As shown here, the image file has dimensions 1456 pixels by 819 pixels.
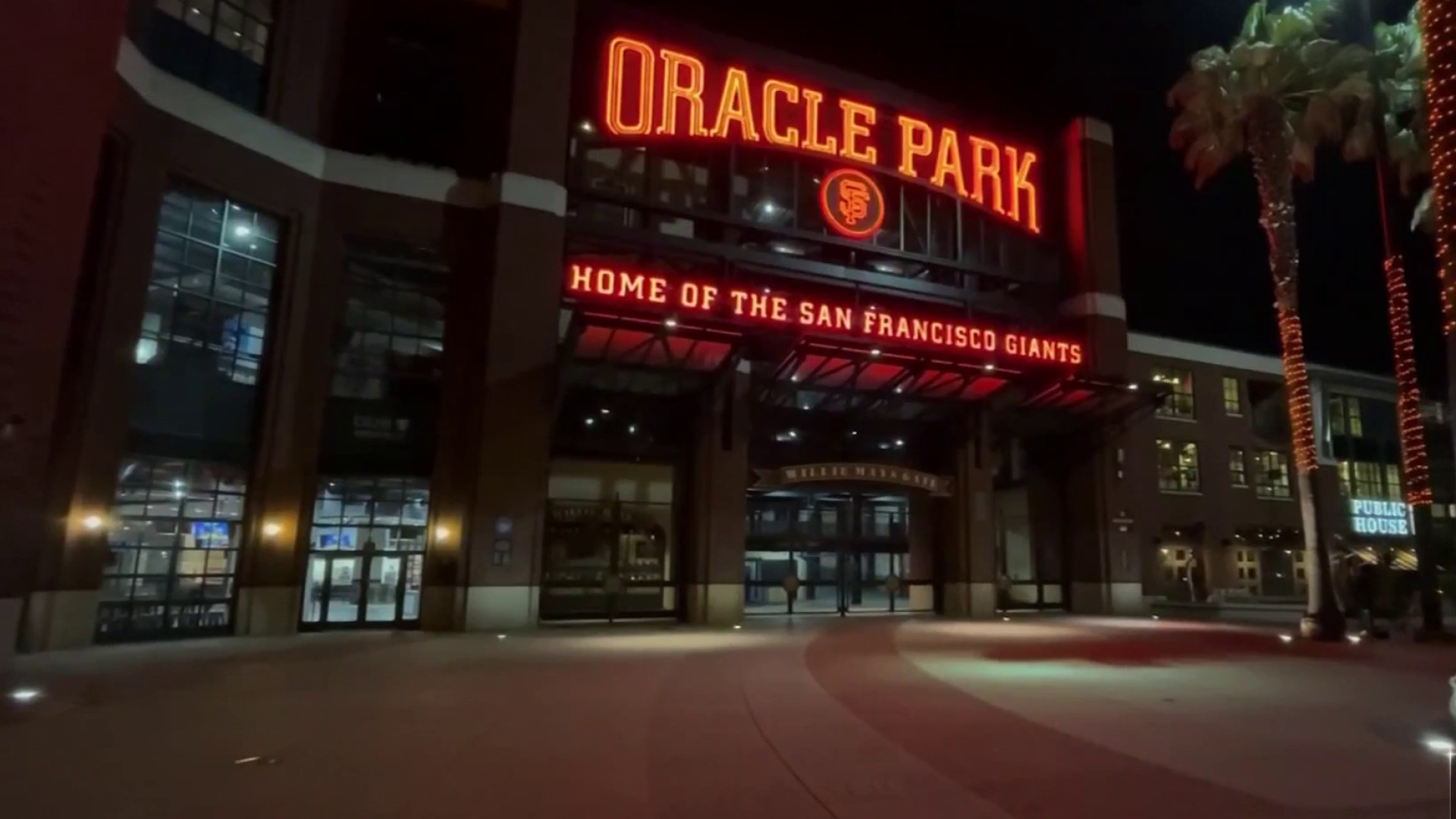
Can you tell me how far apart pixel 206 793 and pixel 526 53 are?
2114 cm

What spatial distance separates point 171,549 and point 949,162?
25.6 meters

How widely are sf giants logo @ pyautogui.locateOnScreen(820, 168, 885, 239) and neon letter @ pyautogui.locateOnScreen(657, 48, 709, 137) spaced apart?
444 centimetres

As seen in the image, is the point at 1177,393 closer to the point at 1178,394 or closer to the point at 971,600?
the point at 1178,394

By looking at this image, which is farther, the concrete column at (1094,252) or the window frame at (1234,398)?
the window frame at (1234,398)

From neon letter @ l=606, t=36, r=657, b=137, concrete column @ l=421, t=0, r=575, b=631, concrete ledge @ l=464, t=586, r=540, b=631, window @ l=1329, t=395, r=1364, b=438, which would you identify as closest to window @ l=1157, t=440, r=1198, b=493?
window @ l=1329, t=395, r=1364, b=438

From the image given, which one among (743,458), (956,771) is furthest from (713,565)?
(956,771)

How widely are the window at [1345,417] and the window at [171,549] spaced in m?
45.5

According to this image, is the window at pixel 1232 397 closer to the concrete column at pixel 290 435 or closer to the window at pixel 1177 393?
the window at pixel 1177 393

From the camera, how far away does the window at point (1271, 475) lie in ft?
124

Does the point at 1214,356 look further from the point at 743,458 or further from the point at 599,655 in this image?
the point at 599,655

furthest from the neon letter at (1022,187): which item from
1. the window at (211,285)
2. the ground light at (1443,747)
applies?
the ground light at (1443,747)

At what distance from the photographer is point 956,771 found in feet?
Result: 24.7

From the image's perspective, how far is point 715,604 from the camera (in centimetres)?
2461

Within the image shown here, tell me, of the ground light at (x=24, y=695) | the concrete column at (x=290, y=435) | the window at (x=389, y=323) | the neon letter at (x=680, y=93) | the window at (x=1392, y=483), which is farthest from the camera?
the window at (x=1392, y=483)
